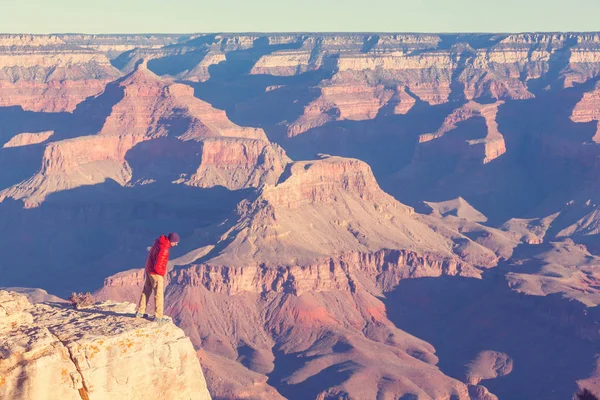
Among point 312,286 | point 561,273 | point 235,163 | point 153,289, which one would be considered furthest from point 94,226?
point 153,289

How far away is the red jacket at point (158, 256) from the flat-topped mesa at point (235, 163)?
9701 centimetres

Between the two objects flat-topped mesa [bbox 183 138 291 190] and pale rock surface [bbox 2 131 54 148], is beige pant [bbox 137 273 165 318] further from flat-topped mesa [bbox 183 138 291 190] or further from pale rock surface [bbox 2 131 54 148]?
pale rock surface [bbox 2 131 54 148]

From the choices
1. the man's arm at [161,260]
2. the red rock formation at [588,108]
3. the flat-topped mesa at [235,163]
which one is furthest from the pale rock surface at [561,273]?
the man's arm at [161,260]

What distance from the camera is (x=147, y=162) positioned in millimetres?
133875

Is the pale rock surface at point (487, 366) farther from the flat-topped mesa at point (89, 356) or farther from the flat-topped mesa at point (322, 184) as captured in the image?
the flat-topped mesa at point (89, 356)

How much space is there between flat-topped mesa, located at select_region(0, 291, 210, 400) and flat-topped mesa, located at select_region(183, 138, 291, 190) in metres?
99.1

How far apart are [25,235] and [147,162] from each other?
2310 cm

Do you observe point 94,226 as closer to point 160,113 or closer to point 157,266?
point 160,113

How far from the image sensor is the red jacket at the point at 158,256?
19.4 m

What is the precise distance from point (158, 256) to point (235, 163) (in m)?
103

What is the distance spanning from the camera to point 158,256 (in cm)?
1944

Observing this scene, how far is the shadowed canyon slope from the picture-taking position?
240 feet

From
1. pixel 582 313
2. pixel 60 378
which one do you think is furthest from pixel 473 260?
pixel 60 378

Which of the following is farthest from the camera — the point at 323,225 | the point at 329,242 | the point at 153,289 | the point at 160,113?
the point at 160,113
